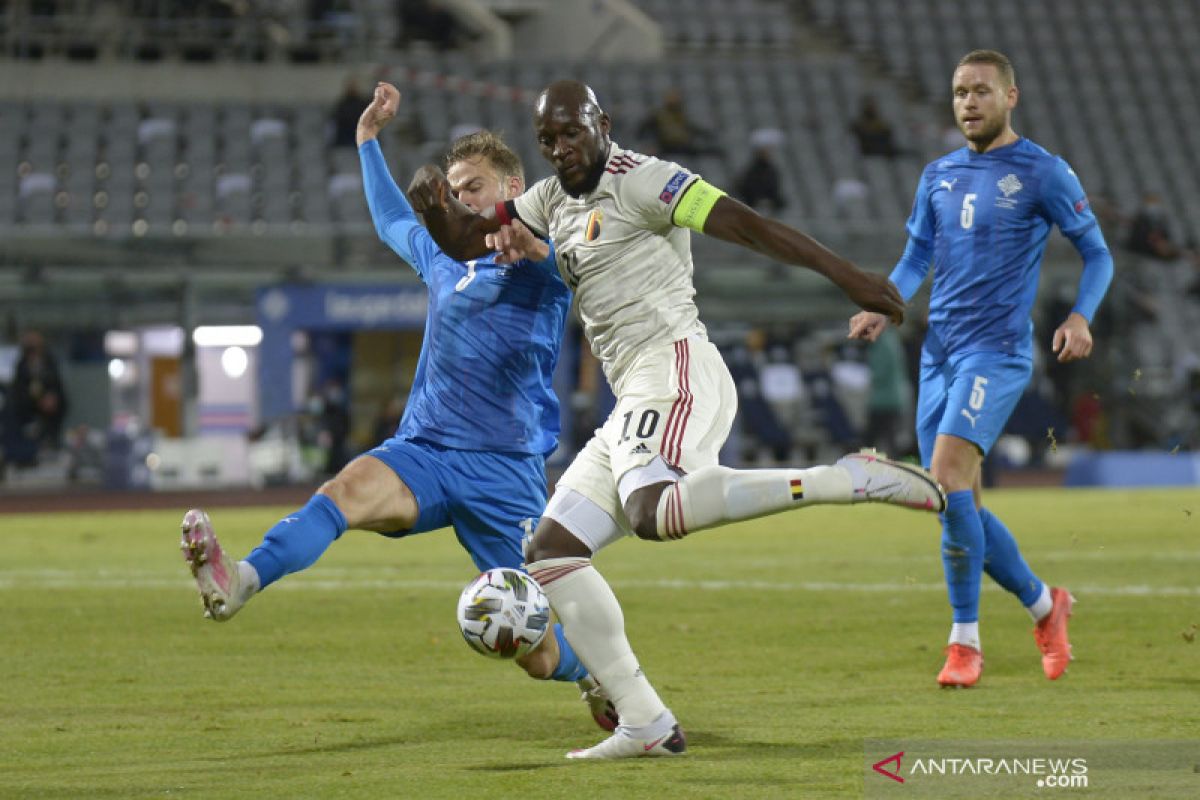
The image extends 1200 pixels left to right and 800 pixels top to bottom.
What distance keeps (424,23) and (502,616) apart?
79.1 feet

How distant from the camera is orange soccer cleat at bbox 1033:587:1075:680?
279 inches

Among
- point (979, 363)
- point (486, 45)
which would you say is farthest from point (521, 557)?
point (486, 45)

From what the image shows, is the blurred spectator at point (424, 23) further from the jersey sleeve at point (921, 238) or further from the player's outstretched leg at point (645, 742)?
the player's outstretched leg at point (645, 742)

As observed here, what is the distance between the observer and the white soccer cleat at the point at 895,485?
502 centimetres

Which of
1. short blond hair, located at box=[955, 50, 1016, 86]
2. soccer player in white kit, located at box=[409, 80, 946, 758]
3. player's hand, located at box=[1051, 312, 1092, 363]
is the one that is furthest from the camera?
short blond hair, located at box=[955, 50, 1016, 86]

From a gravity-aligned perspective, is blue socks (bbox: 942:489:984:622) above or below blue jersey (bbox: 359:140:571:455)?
below

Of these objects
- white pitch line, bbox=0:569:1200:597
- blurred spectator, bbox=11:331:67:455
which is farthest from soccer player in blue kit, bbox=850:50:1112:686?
blurred spectator, bbox=11:331:67:455

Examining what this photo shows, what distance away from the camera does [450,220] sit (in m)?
5.85

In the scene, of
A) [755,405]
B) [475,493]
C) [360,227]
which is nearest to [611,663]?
[475,493]

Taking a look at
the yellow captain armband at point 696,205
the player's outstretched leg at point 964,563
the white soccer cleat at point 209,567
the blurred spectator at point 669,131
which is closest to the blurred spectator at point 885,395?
the blurred spectator at point 669,131

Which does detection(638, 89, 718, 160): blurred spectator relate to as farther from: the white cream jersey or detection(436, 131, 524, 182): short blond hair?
the white cream jersey

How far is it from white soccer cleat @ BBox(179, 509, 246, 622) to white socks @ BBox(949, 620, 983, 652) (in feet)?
9.41

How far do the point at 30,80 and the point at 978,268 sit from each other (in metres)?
20.7

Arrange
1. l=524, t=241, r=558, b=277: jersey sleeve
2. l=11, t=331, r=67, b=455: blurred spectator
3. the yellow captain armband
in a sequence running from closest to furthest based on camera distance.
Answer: the yellow captain armband < l=524, t=241, r=558, b=277: jersey sleeve < l=11, t=331, r=67, b=455: blurred spectator
